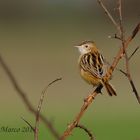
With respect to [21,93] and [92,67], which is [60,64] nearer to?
[92,67]

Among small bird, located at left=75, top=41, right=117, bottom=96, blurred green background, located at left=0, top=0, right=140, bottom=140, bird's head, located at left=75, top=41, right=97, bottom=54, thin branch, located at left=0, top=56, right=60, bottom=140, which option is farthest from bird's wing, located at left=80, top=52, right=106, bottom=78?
thin branch, located at left=0, top=56, right=60, bottom=140

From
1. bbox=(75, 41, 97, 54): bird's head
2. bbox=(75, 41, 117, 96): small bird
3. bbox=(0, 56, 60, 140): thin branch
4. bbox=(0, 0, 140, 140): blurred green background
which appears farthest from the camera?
bbox=(0, 0, 140, 140): blurred green background

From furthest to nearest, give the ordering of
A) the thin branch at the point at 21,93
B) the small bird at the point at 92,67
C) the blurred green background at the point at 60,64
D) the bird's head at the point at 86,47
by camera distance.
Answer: the blurred green background at the point at 60,64 → the bird's head at the point at 86,47 → the small bird at the point at 92,67 → the thin branch at the point at 21,93

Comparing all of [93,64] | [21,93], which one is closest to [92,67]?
[93,64]

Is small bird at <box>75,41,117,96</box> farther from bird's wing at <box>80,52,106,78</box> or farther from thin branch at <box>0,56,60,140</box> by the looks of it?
thin branch at <box>0,56,60,140</box>

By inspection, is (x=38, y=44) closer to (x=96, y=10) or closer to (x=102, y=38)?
(x=102, y=38)

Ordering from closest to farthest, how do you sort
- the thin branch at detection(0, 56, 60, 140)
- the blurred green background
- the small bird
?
the thin branch at detection(0, 56, 60, 140), the small bird, the blurred green background

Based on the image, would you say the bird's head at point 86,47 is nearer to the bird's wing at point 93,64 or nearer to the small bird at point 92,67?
the small bird at point 92,67

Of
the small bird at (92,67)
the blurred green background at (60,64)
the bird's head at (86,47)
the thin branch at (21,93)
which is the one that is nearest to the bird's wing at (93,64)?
the small bird at (92,67)

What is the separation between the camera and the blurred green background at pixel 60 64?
2006cm

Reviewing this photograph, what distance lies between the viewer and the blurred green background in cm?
2006

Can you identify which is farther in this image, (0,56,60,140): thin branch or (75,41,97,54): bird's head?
(75,41,97,54): bird's head

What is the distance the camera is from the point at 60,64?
101 ft

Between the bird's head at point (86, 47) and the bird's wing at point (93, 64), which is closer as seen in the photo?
the bird's wing at point (93, 64)
